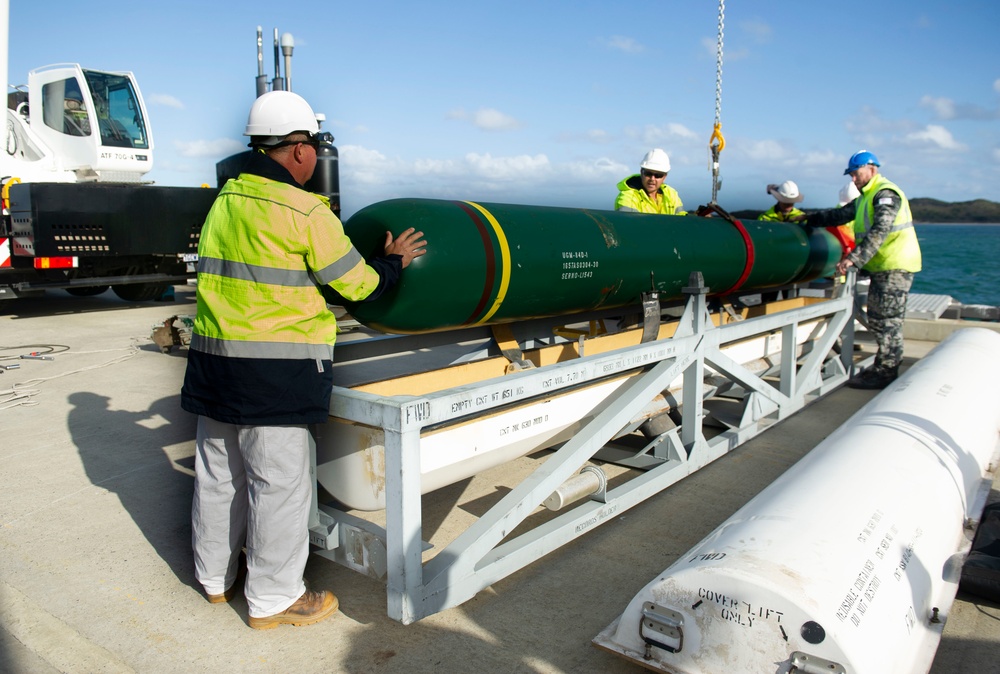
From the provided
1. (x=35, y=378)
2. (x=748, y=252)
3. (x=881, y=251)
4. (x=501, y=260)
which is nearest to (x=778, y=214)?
(x=881, y=251)

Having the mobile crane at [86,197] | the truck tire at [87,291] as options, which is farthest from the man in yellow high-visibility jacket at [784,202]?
the truck tire at [87,291]

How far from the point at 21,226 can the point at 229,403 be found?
8066 mm

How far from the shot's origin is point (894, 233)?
6.50 m

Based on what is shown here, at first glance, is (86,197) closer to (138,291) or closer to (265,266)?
(138,291)

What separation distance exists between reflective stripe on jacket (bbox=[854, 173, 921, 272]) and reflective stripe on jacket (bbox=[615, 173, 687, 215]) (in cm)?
173

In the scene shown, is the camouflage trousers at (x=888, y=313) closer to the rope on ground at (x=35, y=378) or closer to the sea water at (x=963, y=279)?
the rope on ground at (x=35, y=378)

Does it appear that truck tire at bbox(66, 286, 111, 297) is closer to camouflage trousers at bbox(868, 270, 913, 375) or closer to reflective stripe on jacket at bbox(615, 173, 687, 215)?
reflective stripe on jacket at bbox(615, 173, 687, 215)

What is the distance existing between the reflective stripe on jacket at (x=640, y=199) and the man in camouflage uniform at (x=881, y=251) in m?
1.40

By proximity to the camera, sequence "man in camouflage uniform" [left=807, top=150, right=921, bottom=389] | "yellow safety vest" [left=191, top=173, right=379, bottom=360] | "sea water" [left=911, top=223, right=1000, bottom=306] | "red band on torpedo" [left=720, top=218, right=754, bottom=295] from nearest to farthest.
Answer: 1. "yellow safety vest" [left=191, top=173, right=379, bottom=360]
2. "red band on torpedo" [left=720, top=218, right=754, bottom=295]
3. "man in camouflage uniform" [left=807, top=150, right=921, bottom=389]
4. "sea water" [left=911, top=223, right=1000, bottom=306]

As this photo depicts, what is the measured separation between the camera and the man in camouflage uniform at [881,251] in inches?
252

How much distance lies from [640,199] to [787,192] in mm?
1841

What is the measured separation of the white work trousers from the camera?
2.65 meters

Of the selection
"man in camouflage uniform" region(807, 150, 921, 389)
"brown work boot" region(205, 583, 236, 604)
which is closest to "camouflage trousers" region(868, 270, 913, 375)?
"man in camouflage uniform" region(807, 150, 921, 389)

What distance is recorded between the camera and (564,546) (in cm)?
348
